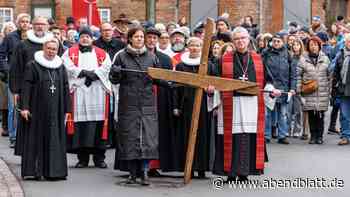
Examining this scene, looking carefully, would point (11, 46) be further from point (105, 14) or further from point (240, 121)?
point (105, 14)

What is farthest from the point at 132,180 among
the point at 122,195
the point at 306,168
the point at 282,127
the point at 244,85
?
the point at 282,127

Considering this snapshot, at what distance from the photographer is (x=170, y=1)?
34906 millimetres

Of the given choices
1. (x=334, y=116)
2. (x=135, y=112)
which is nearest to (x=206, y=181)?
(x=135, y=112)

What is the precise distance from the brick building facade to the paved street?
17.4 metres

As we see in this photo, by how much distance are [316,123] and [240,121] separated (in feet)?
18.1

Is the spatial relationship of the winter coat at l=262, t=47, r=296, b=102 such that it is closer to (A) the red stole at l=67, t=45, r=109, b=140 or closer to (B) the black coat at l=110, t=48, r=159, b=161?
(A) the red stole at l=67, t=45, r=109, b=140

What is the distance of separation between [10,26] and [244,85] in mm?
7344

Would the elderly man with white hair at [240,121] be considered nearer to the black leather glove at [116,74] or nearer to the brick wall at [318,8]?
the black leather glove at [116,74]

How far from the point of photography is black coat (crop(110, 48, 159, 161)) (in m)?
12.7

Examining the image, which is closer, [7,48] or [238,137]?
[238,137]

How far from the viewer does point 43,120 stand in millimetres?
13258

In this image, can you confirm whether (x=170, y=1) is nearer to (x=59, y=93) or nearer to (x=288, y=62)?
(x=288, y=62)

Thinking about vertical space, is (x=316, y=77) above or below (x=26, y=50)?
below

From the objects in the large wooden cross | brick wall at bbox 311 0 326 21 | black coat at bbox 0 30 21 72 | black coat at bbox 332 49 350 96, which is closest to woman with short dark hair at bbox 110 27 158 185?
the large wooden cross
